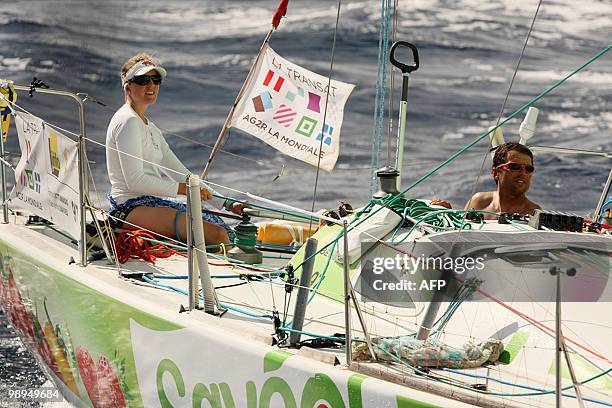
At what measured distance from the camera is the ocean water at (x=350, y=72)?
36.6 feet

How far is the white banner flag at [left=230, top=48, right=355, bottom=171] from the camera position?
17.1 feet

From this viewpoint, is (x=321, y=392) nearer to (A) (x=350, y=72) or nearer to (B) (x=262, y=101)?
(B) (x=262, y=101)

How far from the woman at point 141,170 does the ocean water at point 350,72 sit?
5255 mm

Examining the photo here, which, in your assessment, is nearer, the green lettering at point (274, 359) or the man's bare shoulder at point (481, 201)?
the green lettering at point (274, 359)

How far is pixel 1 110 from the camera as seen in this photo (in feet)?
18.1

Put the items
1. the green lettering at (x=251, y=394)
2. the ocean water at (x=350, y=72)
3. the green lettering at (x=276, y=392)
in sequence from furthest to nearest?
the ocean water at (x=350, y=72)
the green lettering at (x=251, y=394)
the green lettering at (x=276, y=392)

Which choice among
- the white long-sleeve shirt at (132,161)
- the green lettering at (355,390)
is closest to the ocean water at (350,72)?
the white long-sleeve shirt at (132,161)

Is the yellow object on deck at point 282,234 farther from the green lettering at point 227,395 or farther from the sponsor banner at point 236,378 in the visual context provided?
the green lettering at point 227,395

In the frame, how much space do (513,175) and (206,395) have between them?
154cm

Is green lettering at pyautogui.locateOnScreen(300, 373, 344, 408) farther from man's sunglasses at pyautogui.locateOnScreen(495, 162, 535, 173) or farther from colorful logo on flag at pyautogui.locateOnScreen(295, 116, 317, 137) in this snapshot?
colorful logo on flag at pyautogui.locateOnScreen(295, 116, 317, 137)

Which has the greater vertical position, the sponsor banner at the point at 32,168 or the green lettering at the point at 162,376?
the sponsor banner at the point at 32,168

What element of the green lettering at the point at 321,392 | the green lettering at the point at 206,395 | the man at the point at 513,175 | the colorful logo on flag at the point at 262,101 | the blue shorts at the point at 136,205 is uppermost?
the colorful logo on flag at the point at 262,101

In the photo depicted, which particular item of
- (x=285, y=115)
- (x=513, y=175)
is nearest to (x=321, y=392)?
(x=513, y=175)

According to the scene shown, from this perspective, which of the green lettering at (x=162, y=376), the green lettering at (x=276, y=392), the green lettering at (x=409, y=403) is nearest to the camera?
the green lettering at (x=409, y=403)
